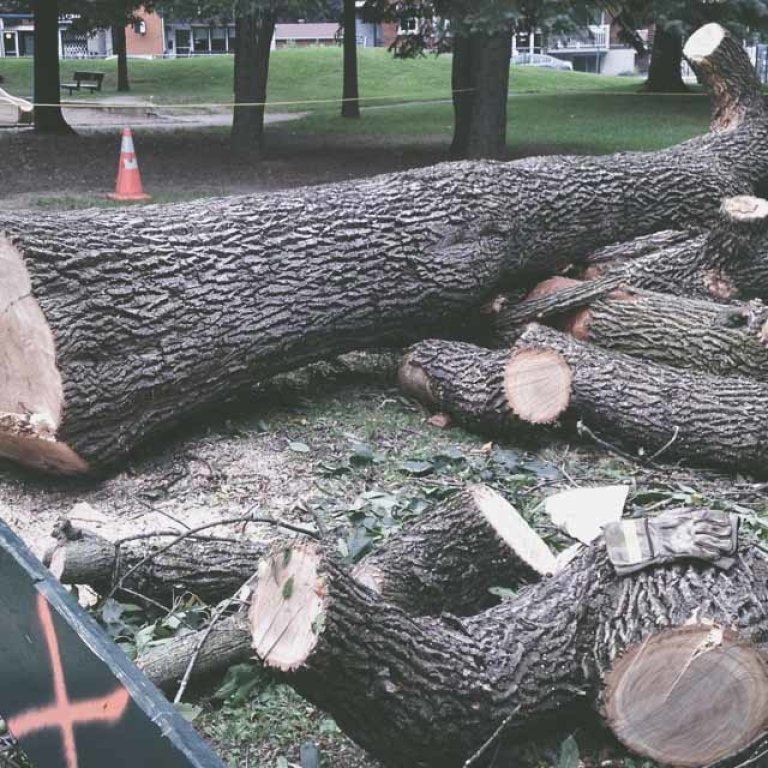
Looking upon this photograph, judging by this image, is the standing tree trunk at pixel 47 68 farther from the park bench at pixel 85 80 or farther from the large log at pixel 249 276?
the park bench at pixel 85 80

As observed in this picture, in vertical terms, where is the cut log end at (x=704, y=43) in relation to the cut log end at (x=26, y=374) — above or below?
above

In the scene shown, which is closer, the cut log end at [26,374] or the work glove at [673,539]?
the work glove at [673,539]

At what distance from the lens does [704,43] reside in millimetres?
8414

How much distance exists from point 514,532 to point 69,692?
7.68 ft

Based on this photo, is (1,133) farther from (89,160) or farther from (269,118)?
(269,118)

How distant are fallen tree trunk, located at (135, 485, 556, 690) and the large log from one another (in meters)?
1.79

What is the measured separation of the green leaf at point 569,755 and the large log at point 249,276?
267 cm

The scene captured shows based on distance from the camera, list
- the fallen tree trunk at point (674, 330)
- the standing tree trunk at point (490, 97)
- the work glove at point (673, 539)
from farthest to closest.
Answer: the standing tree trunk at point (490, 97)
the fallen tree trunk at point (674, 330)
the work glove at point (673, 539)

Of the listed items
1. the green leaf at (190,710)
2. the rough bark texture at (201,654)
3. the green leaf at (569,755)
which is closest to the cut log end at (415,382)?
the rough bark texture at (201,654)

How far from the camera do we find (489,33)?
35.8ft

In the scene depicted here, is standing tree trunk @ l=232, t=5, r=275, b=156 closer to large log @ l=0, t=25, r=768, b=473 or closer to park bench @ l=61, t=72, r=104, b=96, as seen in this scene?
large log @ l=0, t=25, r=768, b=473

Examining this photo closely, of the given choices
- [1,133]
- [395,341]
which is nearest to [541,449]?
[395,341]

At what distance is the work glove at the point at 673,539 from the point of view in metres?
3.15

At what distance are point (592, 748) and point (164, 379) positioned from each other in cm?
276
